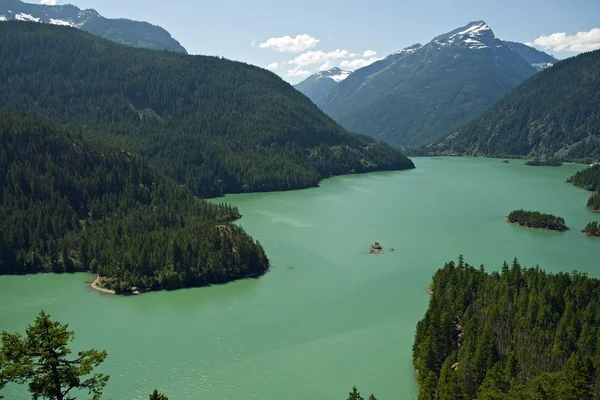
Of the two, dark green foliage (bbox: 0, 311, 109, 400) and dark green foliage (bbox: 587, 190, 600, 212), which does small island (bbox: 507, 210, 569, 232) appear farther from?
dark green foliage (bbox: 0, 311, 109, 400)

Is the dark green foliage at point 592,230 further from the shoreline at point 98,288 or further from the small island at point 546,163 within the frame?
the small island at point 546,163

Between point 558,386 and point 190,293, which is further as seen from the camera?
point 190,293

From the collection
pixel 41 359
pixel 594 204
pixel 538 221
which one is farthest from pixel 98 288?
pixel 594 204

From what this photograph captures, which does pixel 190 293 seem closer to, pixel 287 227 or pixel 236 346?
pixel 236 346

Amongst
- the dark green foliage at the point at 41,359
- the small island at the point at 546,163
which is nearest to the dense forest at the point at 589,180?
the small island at the point at 546,163

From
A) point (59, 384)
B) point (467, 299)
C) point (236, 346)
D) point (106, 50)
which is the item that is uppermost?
point (106, 50)

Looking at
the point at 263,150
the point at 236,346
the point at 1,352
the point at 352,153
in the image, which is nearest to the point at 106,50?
the point at 263,150
